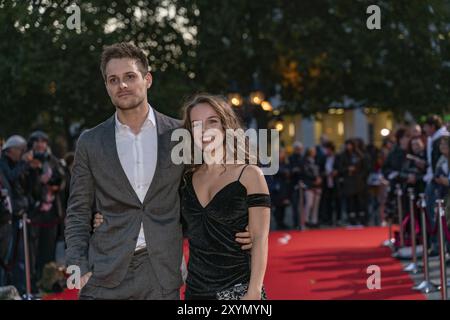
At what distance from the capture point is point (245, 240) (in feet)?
13.7

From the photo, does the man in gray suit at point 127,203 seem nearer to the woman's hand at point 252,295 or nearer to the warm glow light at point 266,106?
the woman's hand at point 252,295

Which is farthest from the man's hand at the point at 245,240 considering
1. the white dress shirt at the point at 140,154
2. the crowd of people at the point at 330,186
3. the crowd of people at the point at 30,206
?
the crowd of people at the point at 330,186

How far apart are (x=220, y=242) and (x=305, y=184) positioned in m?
15.4

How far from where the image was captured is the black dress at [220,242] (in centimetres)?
418

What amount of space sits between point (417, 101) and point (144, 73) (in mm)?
18233

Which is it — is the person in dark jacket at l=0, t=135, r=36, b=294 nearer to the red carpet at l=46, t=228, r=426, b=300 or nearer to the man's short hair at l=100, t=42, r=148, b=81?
the red carpet at l=46, t=228, r=426, b=300

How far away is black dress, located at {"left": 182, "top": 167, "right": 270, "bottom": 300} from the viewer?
418 centimetres


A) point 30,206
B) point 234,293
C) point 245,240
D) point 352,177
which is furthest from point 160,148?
point 352,177

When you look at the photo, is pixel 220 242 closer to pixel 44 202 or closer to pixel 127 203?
pixel 127 203

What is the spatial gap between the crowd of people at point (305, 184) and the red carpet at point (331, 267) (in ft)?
2.83

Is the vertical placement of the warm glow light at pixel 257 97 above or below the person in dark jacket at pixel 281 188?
above

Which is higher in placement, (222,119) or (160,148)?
(222,119)
